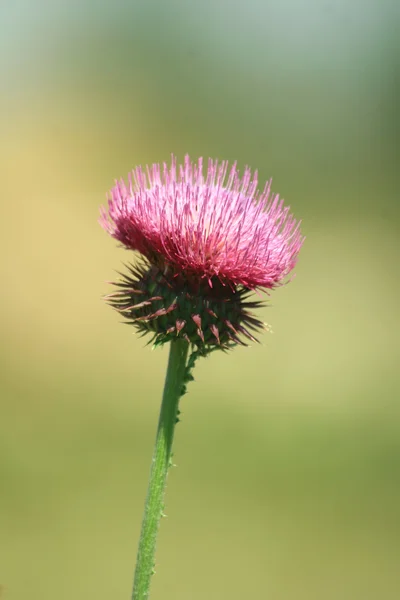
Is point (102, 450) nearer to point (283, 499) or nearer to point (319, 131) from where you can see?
point (283, 499)

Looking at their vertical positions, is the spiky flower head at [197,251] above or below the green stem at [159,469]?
above

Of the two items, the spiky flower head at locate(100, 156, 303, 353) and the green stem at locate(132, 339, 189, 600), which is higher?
the spiky flower head at locate(100, 156, 303, 353)

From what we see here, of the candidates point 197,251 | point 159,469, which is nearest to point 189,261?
point 197,251

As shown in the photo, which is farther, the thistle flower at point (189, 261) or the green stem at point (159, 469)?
the thistle flower at point (189, 261)

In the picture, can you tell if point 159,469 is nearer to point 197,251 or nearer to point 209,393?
point 197,251

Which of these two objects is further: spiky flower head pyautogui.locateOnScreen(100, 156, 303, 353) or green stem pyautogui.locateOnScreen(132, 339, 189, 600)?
spiky flower head pyautogui.locateOnScreen(100, 156, 303, 353)
